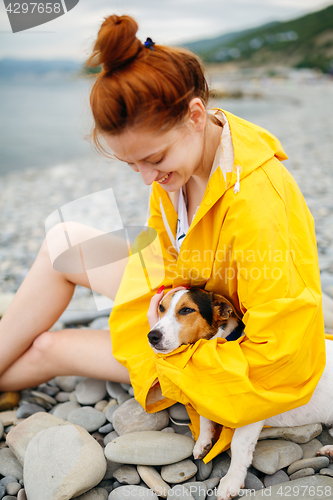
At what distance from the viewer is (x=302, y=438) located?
2414 millimetres

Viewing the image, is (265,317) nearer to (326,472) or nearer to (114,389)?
(326,472)

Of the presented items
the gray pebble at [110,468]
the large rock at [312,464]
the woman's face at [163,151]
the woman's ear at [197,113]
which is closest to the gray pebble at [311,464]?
the large rock at [312,464]

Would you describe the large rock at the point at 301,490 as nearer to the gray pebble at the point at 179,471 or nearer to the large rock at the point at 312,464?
the large rock at the point at 312,464

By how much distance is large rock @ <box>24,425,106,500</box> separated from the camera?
2141mm

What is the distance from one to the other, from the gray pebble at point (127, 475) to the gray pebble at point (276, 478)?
74cm

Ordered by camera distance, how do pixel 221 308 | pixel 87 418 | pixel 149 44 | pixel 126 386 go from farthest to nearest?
1. pixel 126 386
2. pixel 87 418
3. pixel 221 308
4. pixel 149 44

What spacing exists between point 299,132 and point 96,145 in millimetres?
14708

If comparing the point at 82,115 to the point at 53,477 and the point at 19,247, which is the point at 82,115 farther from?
the point at 19,247

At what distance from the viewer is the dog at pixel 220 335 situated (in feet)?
7.13

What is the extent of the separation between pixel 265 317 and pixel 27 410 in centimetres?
203

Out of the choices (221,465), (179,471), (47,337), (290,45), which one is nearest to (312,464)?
(221,465)

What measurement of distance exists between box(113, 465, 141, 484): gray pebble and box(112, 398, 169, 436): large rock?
26 cm

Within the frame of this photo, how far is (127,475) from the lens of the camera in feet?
7.73

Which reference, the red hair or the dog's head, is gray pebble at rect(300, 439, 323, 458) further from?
the red hair
